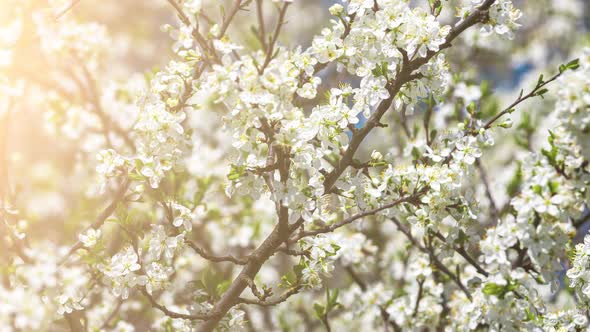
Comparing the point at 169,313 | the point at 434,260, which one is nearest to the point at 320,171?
the point at 169,313

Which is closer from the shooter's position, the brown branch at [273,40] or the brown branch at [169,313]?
the brown branch at [273,40]

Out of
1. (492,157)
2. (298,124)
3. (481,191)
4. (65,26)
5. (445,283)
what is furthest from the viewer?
(492,157)

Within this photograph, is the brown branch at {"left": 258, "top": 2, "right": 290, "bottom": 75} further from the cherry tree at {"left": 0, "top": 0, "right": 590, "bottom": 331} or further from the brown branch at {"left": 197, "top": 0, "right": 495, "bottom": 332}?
the brown branch at {"left": 197, "top": 0, "right": 495, "bottom": 332}

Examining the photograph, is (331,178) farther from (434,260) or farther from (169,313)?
(434,260)

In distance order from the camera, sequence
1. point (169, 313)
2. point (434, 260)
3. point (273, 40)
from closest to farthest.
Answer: point (273, 40)
point (169, 313)
point (434, 260)

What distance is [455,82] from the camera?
458cm

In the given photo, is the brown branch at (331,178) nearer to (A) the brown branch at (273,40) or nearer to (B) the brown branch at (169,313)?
(B) the brown branch at (169,313)

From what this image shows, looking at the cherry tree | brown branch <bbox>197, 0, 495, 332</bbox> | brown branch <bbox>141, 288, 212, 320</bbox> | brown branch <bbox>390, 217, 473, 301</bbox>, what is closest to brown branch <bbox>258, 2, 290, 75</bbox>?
the cherry tree

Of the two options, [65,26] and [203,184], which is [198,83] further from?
[65,26]

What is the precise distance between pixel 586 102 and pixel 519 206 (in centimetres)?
50

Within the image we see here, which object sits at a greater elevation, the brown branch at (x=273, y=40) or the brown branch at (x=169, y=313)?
the brown branch at (x=273, y=40)

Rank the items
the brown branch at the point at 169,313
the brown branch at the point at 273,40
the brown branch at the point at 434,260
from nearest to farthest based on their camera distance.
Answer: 1. the brown branch at the point at 273,40
2. the brown branch at the point at 169,313
3. the brown branch at the point at 434,260

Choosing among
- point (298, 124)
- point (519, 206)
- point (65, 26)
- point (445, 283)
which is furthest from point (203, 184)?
point (519, 206)

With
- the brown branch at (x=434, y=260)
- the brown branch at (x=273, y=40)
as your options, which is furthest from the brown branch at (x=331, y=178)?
the brown branch at (x=434, y=260)
